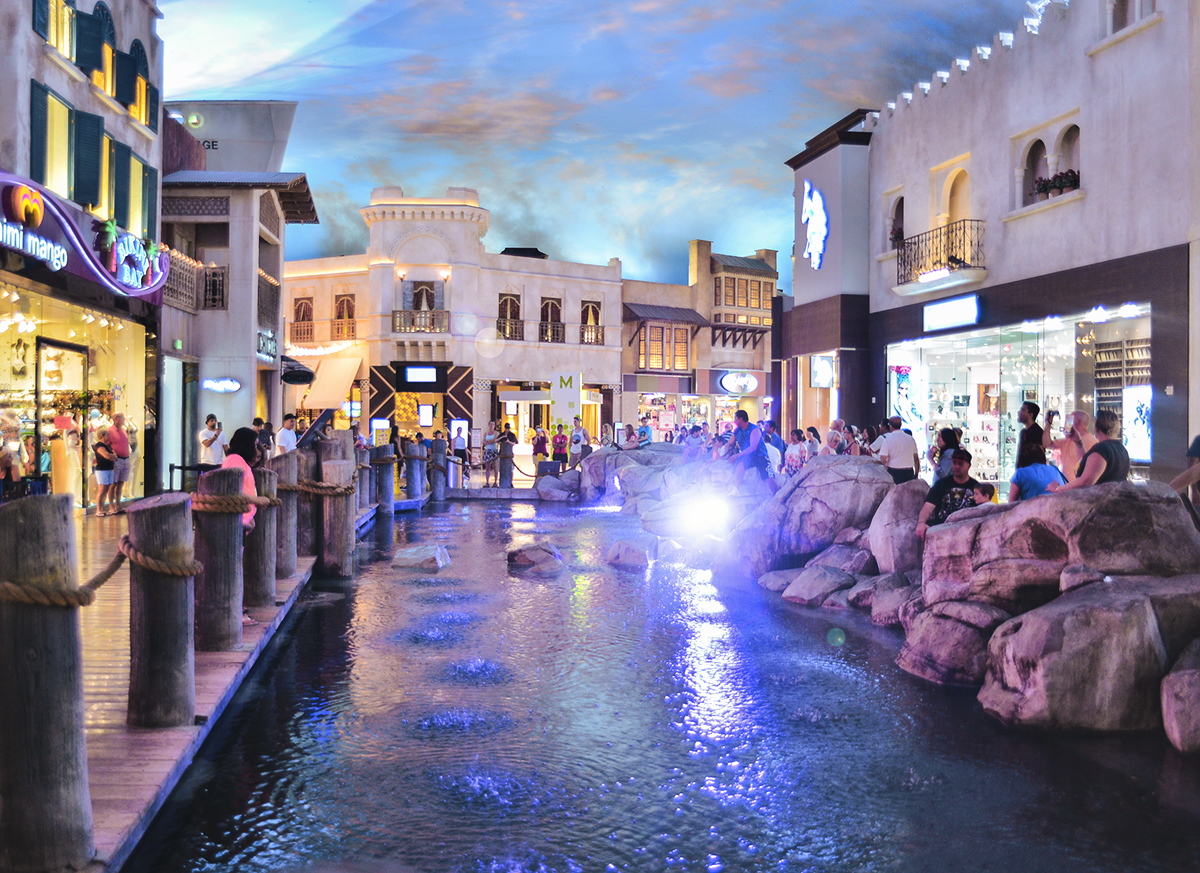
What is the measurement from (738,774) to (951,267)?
46.1ft

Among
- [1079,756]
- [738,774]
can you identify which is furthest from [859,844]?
[1079,756]

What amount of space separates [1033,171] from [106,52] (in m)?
15.3

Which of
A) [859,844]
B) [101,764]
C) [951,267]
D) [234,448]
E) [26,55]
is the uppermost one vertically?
[26,55]

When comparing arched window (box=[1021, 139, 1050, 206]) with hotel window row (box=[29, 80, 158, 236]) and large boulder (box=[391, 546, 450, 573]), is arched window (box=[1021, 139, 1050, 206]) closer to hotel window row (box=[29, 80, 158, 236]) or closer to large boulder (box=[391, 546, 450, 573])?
large boulder (box=[391, 546, 450, 573])

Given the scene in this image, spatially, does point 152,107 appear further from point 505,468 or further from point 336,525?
point 505,468

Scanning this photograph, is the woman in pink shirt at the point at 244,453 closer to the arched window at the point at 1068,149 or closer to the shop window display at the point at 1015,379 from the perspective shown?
the shop window display at the point at 1015,379

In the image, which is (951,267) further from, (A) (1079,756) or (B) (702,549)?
(A) (1079,756)

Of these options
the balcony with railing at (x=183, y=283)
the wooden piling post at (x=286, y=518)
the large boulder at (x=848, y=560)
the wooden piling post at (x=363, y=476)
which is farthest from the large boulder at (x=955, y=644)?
the balcony with railing at (x=183, y=283)

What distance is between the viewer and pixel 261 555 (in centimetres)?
783

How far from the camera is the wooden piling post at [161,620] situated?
14.7 feet

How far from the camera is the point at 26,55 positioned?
39.8 ft

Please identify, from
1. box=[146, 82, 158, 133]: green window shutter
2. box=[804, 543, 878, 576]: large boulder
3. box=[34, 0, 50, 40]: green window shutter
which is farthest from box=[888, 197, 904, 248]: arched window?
box=[34, 0, 50, 40]: green window shutter

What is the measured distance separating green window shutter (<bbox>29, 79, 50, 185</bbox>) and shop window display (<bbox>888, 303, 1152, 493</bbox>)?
579 inches

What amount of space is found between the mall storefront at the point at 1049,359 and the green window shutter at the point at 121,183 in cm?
1458
